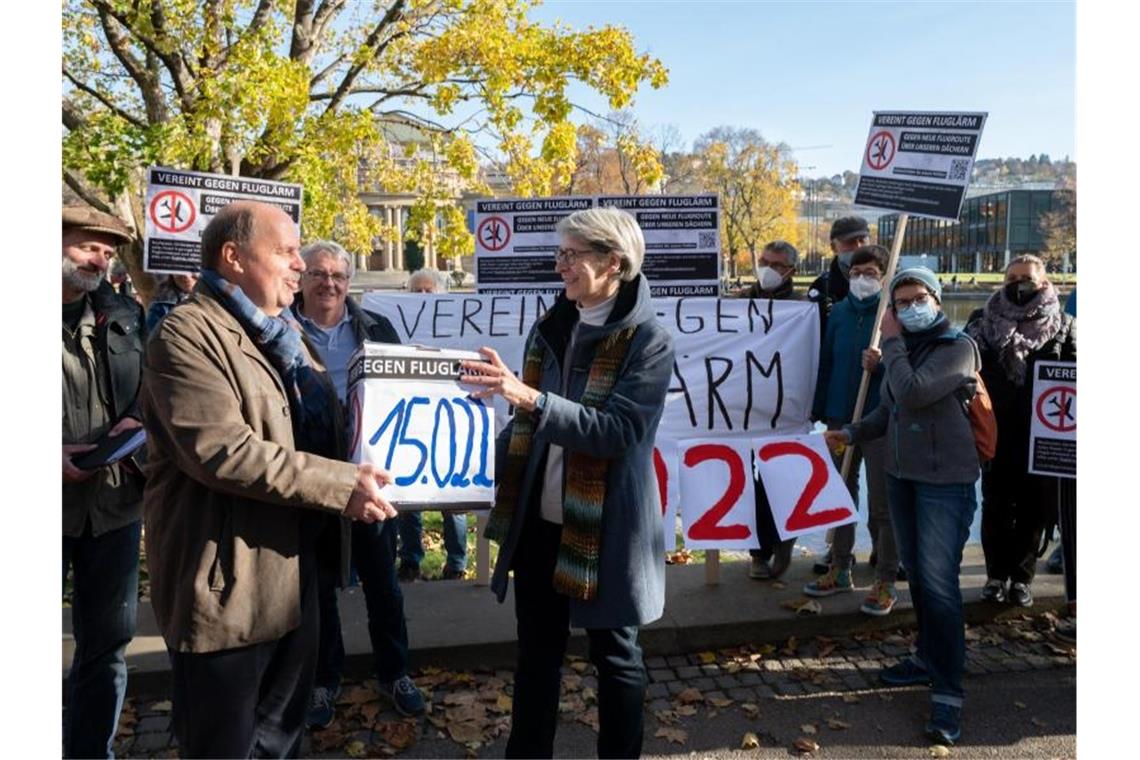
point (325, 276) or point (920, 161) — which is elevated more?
point (920, 161)

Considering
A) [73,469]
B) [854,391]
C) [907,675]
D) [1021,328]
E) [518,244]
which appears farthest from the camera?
[518,244]

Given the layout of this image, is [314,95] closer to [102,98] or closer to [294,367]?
[102,98]

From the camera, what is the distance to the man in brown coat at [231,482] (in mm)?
2287

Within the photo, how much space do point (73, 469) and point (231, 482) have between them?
1.15 m

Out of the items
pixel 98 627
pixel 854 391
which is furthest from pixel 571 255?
pixel 854 391

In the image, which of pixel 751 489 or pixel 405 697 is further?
pixel 751 489

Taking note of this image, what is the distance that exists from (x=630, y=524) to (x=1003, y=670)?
2747 mm

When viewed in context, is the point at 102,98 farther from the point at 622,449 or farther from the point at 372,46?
the point at 622,449

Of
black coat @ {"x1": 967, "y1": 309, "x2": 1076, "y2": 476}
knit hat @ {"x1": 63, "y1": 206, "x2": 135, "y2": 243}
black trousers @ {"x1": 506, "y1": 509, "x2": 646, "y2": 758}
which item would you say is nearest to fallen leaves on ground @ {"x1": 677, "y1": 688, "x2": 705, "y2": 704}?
black trousers @ {"x1": 506, "y1": 509, "x2": 646, "y2": 758}

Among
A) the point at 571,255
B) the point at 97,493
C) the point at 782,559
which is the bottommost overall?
the point at 782,559

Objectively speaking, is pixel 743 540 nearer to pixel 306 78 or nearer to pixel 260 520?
pixel 260 520

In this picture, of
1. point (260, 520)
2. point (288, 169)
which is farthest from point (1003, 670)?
point (288, 169)

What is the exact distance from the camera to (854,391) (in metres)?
5.47

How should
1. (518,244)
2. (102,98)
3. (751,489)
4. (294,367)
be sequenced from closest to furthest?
(294,367) → (751,489) → (518,244) → (102,98)
